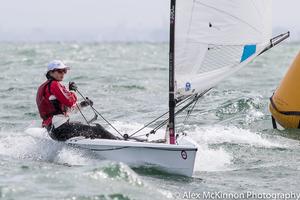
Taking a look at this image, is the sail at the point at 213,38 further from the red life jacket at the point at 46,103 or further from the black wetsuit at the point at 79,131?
the red life jacket at the point at 46,103

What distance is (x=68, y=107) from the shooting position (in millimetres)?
8117

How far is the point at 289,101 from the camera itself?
9.98 m

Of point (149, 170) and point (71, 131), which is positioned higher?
point (71, 131)

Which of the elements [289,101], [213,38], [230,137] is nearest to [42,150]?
[213,38]

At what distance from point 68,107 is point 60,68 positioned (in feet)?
1.49

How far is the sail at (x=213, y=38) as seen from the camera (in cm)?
743

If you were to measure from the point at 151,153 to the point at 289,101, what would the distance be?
324cm

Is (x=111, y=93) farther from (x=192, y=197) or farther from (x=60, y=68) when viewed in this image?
(x=192, y=197)

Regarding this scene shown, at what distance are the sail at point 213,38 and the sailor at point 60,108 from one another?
1.17m

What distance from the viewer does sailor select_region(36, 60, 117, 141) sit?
26.3 ft

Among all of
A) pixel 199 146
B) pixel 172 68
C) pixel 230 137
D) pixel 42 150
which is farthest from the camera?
pixel 230 137

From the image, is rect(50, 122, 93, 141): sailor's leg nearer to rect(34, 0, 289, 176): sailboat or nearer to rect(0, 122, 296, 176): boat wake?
rect(0, 122, 296, 176): boat wake

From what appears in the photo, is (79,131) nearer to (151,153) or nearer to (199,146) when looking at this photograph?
(151,153)

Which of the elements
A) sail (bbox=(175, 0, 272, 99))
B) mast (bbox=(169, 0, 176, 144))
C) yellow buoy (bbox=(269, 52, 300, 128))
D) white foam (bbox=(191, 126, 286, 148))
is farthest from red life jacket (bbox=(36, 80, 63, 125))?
yellow buoy (bbox=(269, 52, 300, 128))
